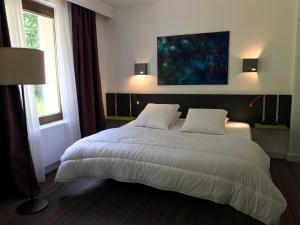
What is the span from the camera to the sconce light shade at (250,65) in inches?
144

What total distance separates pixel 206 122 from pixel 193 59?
1285 mm

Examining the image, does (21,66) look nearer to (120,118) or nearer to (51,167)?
(51,167)

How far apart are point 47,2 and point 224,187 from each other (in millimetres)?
3275

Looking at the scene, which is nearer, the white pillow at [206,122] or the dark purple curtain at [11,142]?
the dark purple curtain at [11,142]

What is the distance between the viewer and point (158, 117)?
12.0 feet

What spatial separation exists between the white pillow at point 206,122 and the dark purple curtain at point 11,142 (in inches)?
81.6

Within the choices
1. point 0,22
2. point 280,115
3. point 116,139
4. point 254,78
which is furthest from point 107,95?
point 280,115

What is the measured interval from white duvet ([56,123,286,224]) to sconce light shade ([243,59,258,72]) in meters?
1.33

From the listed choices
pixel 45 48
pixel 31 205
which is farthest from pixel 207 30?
pixel 31 205

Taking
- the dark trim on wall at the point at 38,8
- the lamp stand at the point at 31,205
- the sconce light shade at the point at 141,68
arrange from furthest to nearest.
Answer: the sconce light shade at the point at 141,68 → the dark trim on wall at the point at 38,8 → the lamp stand at the point at 31,205

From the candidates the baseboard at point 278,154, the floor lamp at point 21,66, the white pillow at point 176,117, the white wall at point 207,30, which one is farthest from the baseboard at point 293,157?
the floor lamp at point 21,66

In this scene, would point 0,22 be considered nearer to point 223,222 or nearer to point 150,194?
point 150,194

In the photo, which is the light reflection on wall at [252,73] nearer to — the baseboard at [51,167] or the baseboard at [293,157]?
the baseboard at [293,157]

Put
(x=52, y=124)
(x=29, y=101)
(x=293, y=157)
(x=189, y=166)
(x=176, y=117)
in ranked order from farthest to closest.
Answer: (x=176, y=117) < (x=293, y=157) < (x=52, y=124) < (x=29, y=101) < (x=189, y=166)
